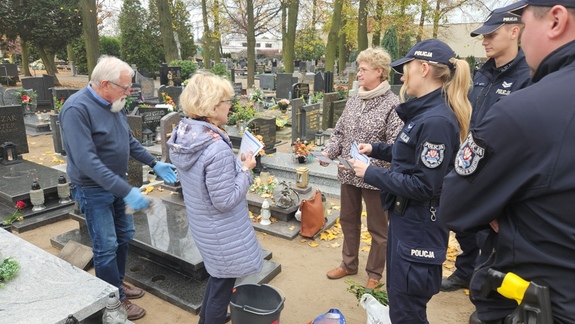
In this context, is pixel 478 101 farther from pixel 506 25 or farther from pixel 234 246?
pixel 234 246

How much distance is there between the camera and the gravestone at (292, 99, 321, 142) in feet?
30.0

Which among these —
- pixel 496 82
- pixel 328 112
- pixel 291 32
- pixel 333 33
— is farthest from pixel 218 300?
pixel 291 32

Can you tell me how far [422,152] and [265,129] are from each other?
634cm

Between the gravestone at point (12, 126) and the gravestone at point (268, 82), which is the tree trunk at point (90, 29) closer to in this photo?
the gravestone at point (12, 126)

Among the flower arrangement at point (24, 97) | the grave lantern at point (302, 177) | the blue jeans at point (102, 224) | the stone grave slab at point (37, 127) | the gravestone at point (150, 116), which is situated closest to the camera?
the blue jeans at point (102, 224)

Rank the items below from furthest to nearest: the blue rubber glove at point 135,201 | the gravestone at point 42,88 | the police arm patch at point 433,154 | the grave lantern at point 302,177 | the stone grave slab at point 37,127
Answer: the gravestone at point 42,88 → the stone grave slab at point 37,127 → the grave lantern at point 302,177 → the blue rubber glove at point 135,201 → the police arm patch at point 433,154

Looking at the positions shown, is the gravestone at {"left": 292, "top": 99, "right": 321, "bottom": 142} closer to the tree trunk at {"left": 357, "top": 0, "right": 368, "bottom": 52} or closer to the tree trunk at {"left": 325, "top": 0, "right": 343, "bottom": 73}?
the tree trunk at {"left": 325, "top": 0, "right": 343, "bottom": 73}

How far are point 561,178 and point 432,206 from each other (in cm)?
122

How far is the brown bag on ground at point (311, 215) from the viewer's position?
5.05 meters

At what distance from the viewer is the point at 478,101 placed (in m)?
3.84

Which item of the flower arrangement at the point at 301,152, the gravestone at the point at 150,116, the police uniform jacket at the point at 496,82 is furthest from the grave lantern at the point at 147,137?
the police uniform jacket at the point at 496,82

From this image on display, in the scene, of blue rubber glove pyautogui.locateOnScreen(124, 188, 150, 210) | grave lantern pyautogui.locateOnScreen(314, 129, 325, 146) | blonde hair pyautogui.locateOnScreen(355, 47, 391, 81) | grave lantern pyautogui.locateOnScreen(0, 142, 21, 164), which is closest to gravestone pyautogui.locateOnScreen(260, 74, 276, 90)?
grave lantern pyautogui.locateOnScreen(314, 129, 325, 146)

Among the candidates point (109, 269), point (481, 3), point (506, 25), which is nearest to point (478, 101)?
point (506, 25)

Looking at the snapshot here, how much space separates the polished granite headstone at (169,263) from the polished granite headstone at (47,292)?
0.88m
